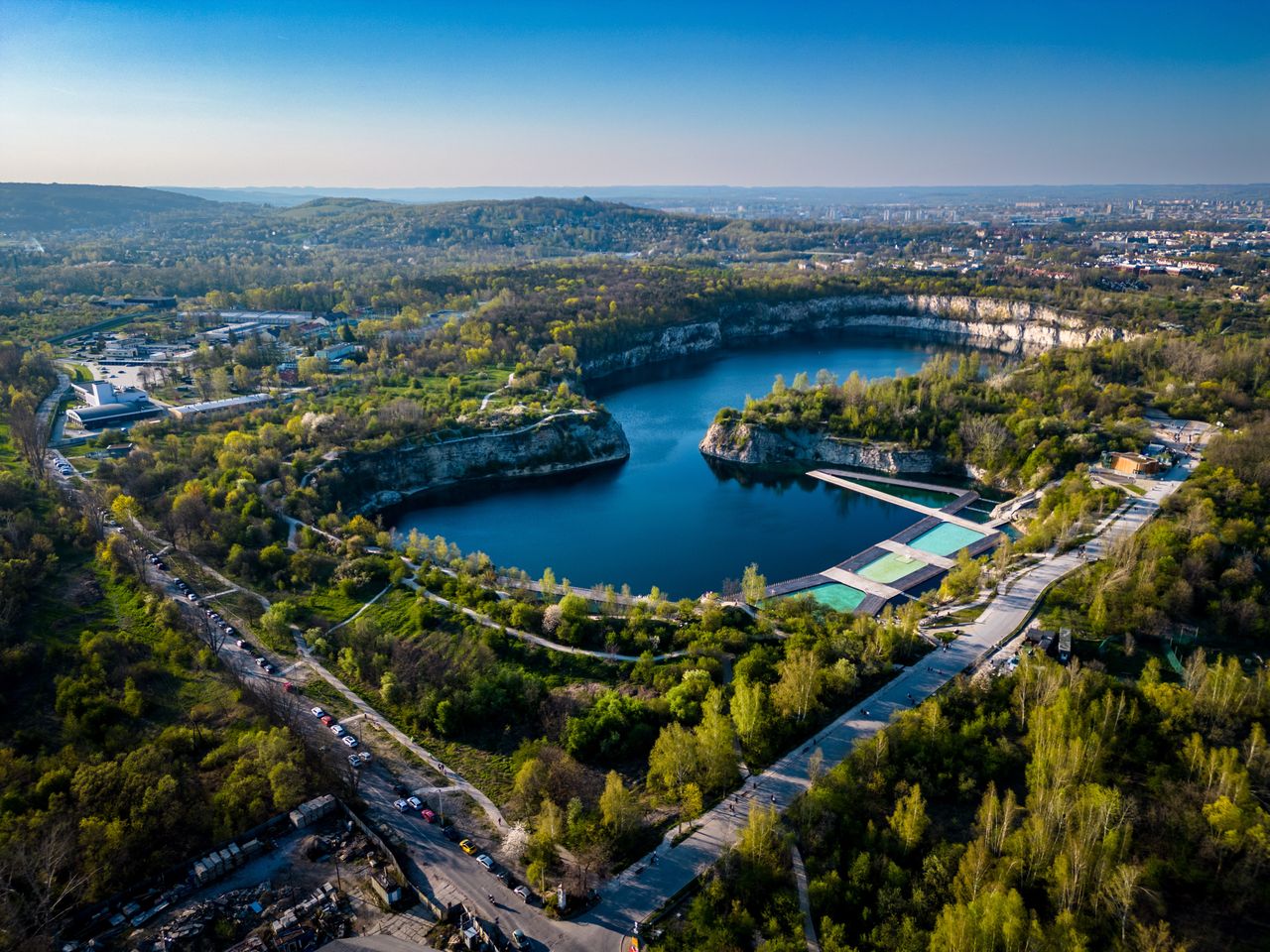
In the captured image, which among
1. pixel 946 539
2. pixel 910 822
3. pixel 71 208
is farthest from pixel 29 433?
pixel 71 208

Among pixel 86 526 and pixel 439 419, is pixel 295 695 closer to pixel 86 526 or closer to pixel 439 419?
pixel 86 526

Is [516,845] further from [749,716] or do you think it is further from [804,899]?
[749,716]

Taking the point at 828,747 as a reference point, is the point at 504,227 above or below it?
above

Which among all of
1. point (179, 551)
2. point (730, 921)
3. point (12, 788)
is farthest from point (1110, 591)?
point (179, 551)

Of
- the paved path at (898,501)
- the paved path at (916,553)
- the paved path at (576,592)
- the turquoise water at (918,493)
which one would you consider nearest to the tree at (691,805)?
the paved path at (576,592)

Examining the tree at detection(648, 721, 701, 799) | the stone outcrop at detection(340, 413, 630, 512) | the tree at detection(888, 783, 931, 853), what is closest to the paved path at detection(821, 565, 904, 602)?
the tree at detection(648, 721, 701, 799)

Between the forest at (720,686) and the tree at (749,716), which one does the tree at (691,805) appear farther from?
the tree at (749,716)
